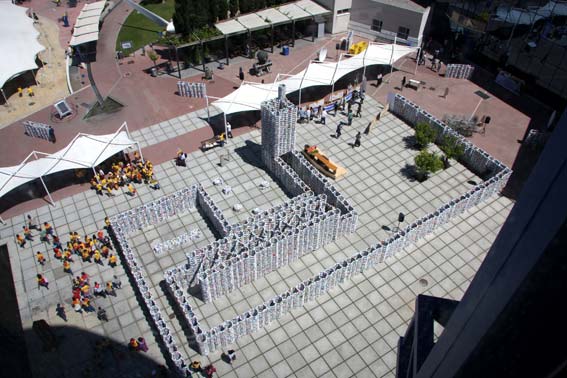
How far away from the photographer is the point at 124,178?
112 ft

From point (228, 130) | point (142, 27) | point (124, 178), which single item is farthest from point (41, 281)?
point (142, 27)

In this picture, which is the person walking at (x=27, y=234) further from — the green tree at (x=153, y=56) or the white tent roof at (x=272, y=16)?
the white tent roof at (x=272, y=16)

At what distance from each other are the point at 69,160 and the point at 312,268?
18.3 metres

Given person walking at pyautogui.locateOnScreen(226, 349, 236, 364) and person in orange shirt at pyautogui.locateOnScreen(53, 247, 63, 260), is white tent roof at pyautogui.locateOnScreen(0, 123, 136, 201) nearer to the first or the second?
person in orange shirt at pyautogui.locateOnScreen(53, 247, 63, 260)

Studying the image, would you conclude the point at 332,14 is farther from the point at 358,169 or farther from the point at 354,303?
the point at 354,303

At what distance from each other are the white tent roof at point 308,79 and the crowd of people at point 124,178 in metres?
7.76

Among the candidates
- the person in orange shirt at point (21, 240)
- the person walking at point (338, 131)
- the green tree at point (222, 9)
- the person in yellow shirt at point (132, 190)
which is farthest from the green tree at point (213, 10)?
the person in orange shirt at point (21, 240)

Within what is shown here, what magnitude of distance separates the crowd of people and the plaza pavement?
664 mm

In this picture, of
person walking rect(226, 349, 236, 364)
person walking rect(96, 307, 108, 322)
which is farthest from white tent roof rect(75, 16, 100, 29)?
person walking rect(226, 349, 236, 364)

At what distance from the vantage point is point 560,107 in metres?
42.5

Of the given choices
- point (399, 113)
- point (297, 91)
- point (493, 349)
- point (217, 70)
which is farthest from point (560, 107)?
point (493, 349)

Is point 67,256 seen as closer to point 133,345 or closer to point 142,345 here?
point 133,345

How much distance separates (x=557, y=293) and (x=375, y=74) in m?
42.5

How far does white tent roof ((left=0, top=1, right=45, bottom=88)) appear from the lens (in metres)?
43.2
